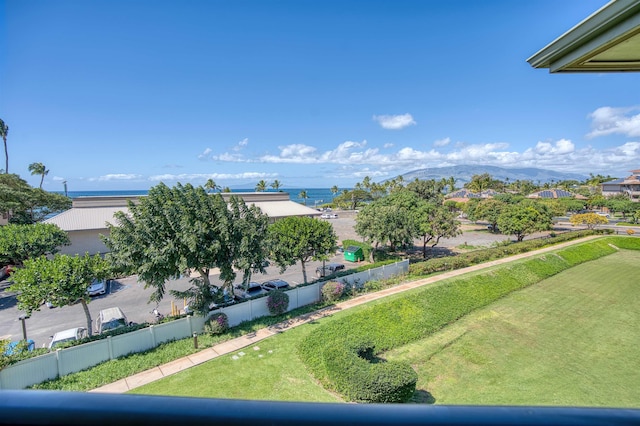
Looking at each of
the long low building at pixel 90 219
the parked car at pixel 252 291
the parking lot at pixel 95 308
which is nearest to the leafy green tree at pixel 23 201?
the long low building at pixel 90 219

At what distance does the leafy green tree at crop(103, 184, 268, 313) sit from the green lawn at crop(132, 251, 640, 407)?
3.81 metres

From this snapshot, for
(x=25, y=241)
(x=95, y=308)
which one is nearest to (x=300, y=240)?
(x=95, y=308)

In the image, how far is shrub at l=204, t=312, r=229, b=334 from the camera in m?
14.0

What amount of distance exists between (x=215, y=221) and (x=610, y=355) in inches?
715

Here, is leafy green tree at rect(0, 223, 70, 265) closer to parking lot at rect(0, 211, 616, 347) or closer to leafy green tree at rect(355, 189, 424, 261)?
parking lot at rect(0, 211, 616, 347)

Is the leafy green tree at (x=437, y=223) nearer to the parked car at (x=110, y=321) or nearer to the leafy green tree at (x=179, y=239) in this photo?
the leafy green tree at (x=179, y=239)

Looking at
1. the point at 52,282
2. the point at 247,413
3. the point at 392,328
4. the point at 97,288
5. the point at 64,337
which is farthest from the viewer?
the point at 97,288

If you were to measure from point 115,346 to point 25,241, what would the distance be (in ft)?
41.4

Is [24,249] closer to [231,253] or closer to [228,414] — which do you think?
[231,253]

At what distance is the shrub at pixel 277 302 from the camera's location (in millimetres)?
16078

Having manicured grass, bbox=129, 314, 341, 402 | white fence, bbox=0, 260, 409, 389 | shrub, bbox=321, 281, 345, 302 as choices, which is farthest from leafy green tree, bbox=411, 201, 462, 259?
manicured grass, bbox=129, 314, 341, 402

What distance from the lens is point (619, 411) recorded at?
2.43ft

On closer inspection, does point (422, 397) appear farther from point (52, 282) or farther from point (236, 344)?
point (52, 282)

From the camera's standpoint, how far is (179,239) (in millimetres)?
13617
